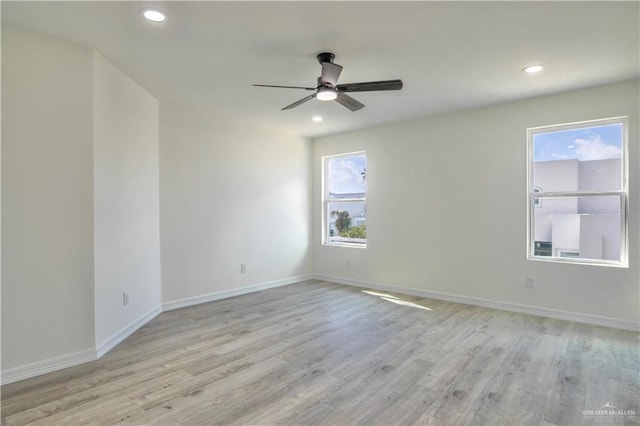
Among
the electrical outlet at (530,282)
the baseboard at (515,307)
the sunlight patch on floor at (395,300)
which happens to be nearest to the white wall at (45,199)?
the sunlight patch on floor at (395,300)

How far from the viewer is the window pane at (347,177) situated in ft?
18.2

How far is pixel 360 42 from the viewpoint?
8.52 ft

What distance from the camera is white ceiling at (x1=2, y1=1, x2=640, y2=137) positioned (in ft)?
7.17

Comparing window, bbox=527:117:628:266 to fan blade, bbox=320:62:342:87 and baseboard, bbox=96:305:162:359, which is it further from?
baseboard, bbox=96:305:162:359

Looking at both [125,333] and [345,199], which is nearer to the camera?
[125,333]

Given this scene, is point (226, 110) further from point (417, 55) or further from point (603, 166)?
point (603, 166)

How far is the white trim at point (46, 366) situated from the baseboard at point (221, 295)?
1390 mm

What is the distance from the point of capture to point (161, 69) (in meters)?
3.10

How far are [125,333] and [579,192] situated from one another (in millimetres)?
4971

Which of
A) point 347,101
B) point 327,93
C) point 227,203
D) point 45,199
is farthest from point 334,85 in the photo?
point 227,203

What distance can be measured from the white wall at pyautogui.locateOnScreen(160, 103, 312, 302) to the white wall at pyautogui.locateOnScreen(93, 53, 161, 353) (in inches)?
8.8

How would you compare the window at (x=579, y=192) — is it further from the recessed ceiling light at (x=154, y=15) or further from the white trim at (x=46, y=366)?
the white trim at (x=46, y=366)

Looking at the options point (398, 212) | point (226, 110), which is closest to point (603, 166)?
point (398, 212)

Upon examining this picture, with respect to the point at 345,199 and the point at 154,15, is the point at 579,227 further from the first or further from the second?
the point at 154,15
